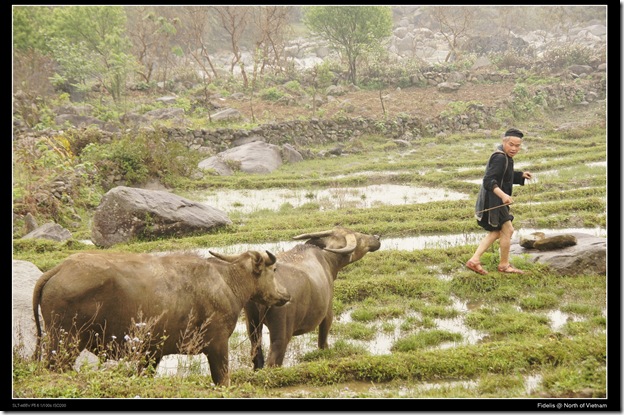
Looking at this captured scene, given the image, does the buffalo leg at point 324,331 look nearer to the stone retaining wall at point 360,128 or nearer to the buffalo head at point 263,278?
the buffalo head at point 263,278

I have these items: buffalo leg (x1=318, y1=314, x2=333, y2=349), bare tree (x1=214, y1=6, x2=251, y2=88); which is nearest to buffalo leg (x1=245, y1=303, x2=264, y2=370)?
buffalo leg (x1=318, y1=314, x2=333, y2=349)

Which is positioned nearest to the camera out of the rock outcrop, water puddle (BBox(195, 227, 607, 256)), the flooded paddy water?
the flooded paddy water

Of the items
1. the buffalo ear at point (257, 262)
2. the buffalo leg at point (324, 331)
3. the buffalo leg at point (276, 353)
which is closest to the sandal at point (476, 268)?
the buffalo leg at point (324, 331)

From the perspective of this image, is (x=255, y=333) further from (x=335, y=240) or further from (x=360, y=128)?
(x=360, y=128)

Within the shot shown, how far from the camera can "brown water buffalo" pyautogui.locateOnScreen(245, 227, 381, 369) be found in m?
6.63

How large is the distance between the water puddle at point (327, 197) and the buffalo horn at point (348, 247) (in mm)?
8112

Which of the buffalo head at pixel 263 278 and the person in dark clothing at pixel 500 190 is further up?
the person in dark clothing at pixel 500 190

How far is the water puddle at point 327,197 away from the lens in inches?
651

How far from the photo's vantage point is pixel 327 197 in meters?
17.5

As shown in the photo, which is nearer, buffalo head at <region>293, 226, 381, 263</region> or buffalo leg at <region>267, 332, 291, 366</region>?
buffalo leg at <region>267, 332, 291, 366</region>

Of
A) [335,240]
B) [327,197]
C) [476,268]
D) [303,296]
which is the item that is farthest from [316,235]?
[327,197]

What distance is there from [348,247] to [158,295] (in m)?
2.70

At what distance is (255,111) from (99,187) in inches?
543

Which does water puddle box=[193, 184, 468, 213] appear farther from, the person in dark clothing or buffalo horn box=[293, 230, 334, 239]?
buffalo horn box=[293, 230, 334, 239]
